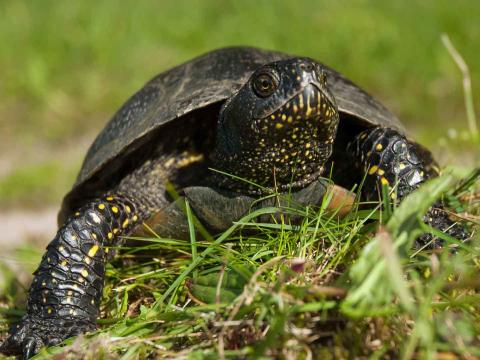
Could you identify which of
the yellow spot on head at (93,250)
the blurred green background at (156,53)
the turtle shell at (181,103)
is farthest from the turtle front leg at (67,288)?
the blurred green background at (156,53)

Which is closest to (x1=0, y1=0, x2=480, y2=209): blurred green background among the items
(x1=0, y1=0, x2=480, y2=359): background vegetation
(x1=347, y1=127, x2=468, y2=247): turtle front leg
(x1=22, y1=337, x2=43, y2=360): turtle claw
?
(x1=0, y1=0, x2=480, y2=359): background vegetation

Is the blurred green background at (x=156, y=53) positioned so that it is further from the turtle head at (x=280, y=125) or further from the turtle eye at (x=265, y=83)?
the turtle eye at (x=265, y=83)

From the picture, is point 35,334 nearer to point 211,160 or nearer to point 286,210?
point 286,210

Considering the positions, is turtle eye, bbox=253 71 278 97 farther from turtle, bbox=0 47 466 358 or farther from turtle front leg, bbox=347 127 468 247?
turtle front leg, bbox=347 127 468 247

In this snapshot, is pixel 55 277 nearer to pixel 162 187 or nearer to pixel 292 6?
pixel 162 187

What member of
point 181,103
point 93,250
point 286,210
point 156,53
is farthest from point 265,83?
point 156,53

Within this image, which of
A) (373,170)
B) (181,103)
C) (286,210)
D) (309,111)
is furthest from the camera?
(181,103)

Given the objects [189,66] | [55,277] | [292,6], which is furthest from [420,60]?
[55,277]
